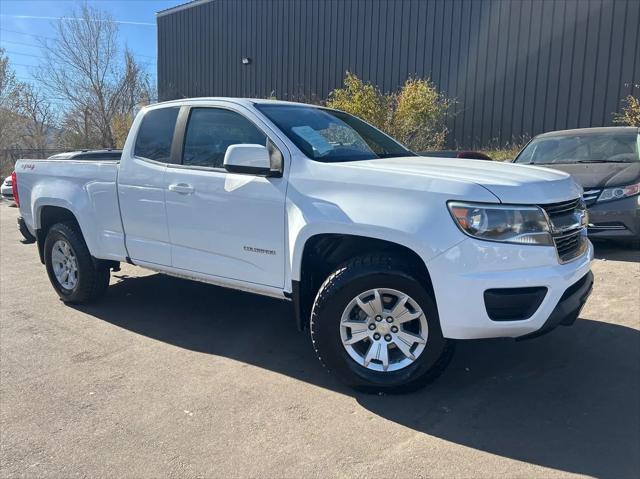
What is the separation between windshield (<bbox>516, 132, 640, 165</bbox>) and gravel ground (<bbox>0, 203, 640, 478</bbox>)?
10.7 ft

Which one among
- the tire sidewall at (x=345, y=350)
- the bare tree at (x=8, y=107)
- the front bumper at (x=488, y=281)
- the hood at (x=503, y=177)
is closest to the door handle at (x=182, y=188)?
the hood at (x=503, y=177)

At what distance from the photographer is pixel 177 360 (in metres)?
4.28

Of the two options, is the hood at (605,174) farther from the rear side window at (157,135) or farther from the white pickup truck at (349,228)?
the rear side window at (157,135)

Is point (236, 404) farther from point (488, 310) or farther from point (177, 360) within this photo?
point (488, 310)

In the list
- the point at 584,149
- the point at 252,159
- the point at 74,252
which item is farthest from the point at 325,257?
the point at 584,149

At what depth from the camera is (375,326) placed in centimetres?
357

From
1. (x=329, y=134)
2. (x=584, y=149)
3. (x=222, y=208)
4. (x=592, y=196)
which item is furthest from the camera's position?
(x=584, y=149)

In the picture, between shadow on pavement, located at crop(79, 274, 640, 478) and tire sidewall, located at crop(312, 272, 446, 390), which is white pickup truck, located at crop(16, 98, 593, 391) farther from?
shadow on pavement, located at crop(79, 274, 640, 478)

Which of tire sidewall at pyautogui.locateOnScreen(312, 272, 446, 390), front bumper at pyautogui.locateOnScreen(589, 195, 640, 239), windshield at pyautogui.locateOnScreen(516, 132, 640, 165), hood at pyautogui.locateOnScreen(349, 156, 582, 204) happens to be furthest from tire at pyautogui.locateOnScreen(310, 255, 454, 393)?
windshield at pyautogui.locateOnScreen(516, 132, 640, 165)

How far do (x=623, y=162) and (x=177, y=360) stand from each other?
6.34m

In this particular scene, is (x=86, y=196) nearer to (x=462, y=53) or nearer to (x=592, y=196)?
(x=592, y=196)

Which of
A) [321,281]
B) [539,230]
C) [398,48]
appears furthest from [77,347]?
[398,48]

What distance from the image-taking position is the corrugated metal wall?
48.5 ft

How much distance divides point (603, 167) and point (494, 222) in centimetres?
501
